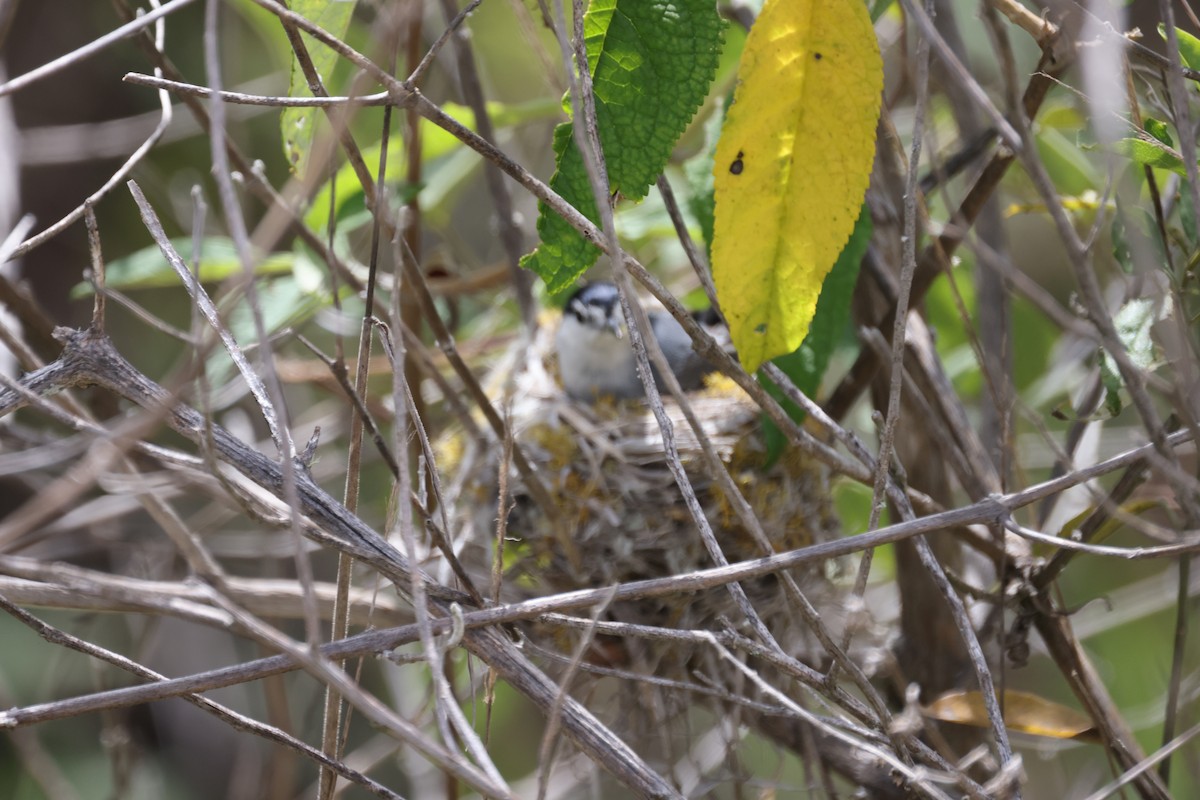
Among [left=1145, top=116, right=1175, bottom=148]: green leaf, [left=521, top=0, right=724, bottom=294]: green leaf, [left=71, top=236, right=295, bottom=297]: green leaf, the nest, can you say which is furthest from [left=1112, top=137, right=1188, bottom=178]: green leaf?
[left=71, top=236, right=295, bottom=297]: green leaf

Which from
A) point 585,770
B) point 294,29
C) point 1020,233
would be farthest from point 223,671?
point 1020,233

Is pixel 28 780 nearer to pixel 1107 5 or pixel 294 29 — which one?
pixel 294 29

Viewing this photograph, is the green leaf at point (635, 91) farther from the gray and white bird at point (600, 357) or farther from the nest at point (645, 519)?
the gray and white bird at point (600, 357)

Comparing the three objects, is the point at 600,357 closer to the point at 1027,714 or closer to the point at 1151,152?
the point at 1027,714

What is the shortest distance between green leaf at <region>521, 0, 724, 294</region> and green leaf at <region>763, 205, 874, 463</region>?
0.41 meters

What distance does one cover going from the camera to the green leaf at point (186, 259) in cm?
204

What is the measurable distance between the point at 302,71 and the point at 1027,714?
1.33m

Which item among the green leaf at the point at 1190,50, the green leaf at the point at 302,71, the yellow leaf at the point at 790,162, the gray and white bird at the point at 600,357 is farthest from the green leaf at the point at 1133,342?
the gray and white bird at the point at 600,357

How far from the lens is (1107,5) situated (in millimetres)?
1153

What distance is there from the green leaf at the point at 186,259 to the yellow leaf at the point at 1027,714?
146 centimetres

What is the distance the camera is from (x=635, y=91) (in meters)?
1.21

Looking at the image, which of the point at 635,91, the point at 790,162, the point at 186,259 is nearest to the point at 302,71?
the point at 635,91

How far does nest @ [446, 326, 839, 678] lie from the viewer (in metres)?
1.88

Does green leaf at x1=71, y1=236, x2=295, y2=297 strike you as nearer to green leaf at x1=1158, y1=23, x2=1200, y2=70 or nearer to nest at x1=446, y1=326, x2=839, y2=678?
nest at x1=446, y1=326, x2=839, y2=678
